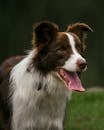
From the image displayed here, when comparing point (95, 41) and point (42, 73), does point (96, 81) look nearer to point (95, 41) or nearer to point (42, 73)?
point (95, 41)

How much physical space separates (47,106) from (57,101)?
0.49 ft

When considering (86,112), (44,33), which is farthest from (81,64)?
(86,112)

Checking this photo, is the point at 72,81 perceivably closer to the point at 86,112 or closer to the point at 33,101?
the point at 33,101

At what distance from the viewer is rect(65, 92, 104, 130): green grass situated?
11883 mm

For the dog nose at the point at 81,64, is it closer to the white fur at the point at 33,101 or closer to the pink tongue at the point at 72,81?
the pink tongue at the point at 72,81

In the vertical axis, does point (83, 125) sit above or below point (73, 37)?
below

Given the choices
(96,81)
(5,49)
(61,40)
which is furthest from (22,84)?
(5,49)

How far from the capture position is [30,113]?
904 centimetres

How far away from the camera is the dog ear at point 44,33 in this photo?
28.6 feet

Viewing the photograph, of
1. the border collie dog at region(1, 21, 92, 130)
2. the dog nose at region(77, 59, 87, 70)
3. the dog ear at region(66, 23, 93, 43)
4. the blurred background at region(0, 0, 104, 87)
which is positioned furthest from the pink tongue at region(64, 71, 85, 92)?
the blurred background at region(0, 0, 104, 87)

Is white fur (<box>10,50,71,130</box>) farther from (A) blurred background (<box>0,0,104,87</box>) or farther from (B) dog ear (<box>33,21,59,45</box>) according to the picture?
(A) blurred background (<box>0,0,104,87</box>)

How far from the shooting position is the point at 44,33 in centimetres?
874

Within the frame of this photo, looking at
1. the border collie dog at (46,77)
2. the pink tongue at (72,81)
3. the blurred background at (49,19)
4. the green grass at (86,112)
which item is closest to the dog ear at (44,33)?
the border collie dog at (46,77)

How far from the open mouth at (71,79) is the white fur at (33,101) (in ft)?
0.75
